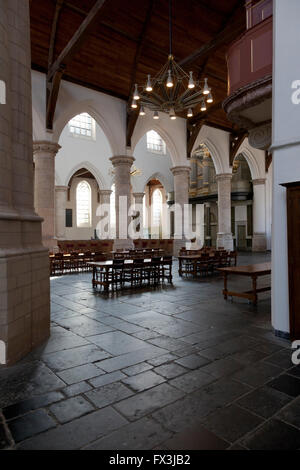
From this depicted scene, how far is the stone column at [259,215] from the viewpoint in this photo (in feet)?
66.8

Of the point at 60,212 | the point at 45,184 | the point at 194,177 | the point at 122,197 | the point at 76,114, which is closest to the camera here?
the point at 45,184

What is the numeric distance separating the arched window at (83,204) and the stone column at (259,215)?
12.4 metres

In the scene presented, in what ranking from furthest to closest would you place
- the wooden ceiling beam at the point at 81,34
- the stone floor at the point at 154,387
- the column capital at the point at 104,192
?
1. the column capital at the point at 104,192
2. the wooden ceiling beam at the point at 81,34
3. the stone floor at the point at 154,387

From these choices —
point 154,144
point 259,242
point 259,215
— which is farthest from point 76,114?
point 259,242

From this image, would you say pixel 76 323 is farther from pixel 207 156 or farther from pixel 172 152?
pixel 207 156

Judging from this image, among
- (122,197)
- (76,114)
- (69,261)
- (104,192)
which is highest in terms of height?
(76,114)

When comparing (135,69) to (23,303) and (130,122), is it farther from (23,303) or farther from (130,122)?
(23,303)

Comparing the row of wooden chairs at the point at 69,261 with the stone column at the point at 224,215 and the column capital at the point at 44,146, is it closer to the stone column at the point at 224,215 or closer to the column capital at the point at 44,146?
the column capital at the point at 44,146

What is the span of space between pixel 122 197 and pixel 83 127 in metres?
9.60

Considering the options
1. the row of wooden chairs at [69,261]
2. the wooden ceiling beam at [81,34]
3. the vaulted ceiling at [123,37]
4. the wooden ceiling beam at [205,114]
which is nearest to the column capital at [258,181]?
the wooden ceiling beam at [205,114]

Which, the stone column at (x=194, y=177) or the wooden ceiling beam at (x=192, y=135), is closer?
the wooden ceiling beam at (x=192, y=135)

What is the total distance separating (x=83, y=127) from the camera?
21.0 m

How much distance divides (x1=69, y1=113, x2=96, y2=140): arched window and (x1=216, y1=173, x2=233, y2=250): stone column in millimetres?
9316

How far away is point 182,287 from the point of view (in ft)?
25.2
